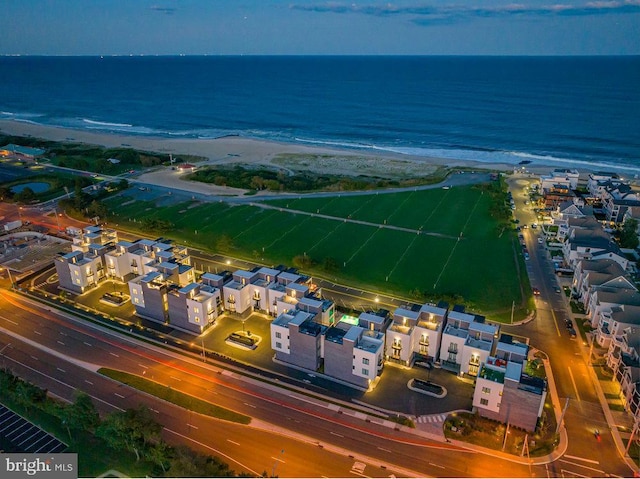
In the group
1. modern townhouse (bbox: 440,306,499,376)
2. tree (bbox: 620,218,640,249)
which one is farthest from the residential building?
tree (bbox: 620,218,640,249)

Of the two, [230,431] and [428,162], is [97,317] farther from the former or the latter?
[428,162]

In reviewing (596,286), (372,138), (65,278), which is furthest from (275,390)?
(372,138)

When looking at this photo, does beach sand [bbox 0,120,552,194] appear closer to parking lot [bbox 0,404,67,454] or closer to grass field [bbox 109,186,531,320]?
grass field [bbox 109,186,531,320]

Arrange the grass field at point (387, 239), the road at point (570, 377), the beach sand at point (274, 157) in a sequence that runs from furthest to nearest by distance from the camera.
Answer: the beach sand at point (274, 157) → the grass field at point (387, 239) → the road at point (570, 377)

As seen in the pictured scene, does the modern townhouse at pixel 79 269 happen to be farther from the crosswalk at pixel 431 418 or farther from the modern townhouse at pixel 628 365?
the modern townhouse at pixel 628 365

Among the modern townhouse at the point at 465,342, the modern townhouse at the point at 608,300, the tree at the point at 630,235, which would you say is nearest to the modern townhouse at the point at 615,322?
the modern townhouse at the point at 608,300
